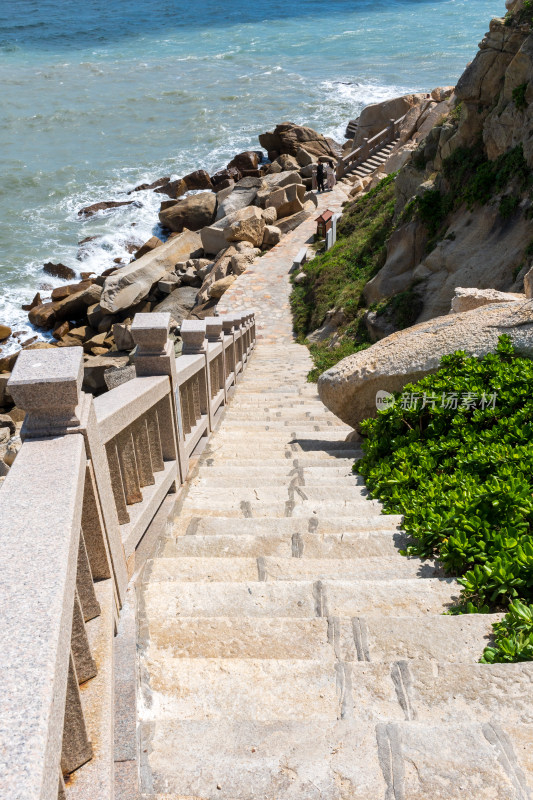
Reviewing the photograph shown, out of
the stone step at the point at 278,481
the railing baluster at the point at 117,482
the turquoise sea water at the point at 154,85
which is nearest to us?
the railing baluster at the point at 117,482

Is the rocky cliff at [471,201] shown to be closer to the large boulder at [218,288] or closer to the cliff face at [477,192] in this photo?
the cliff face at [477,192]

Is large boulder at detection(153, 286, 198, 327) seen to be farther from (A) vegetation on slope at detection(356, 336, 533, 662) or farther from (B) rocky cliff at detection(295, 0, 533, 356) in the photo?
(A) vegetation on slope at detection(356, 336, 533, 662)

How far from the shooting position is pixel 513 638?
2555 mm

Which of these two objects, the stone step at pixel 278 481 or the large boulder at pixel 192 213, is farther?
the large boulder at pixel 192 213

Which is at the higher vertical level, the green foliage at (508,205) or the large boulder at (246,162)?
the green foliage at (508,205)

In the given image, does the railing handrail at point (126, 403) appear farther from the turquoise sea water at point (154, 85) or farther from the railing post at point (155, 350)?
the turquoise sea water at point (154, 85)

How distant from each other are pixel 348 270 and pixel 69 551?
17.2 metres

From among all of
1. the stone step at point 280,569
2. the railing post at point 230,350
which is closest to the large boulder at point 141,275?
the railing post at point 230,350

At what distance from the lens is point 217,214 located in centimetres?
2808

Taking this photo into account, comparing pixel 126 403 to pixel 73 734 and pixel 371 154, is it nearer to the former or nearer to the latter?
pixel 73 734

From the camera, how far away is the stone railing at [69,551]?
4.53 ft

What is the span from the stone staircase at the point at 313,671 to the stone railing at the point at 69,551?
0.23 m

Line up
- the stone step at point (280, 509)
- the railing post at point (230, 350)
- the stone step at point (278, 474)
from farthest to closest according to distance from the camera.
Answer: the railing post at point (230, 350) < the stone step at point (278, 474) < the stone step at point (280, 509)

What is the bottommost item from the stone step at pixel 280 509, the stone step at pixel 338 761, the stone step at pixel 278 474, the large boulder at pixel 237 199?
the large boulder at pixel 237 199
